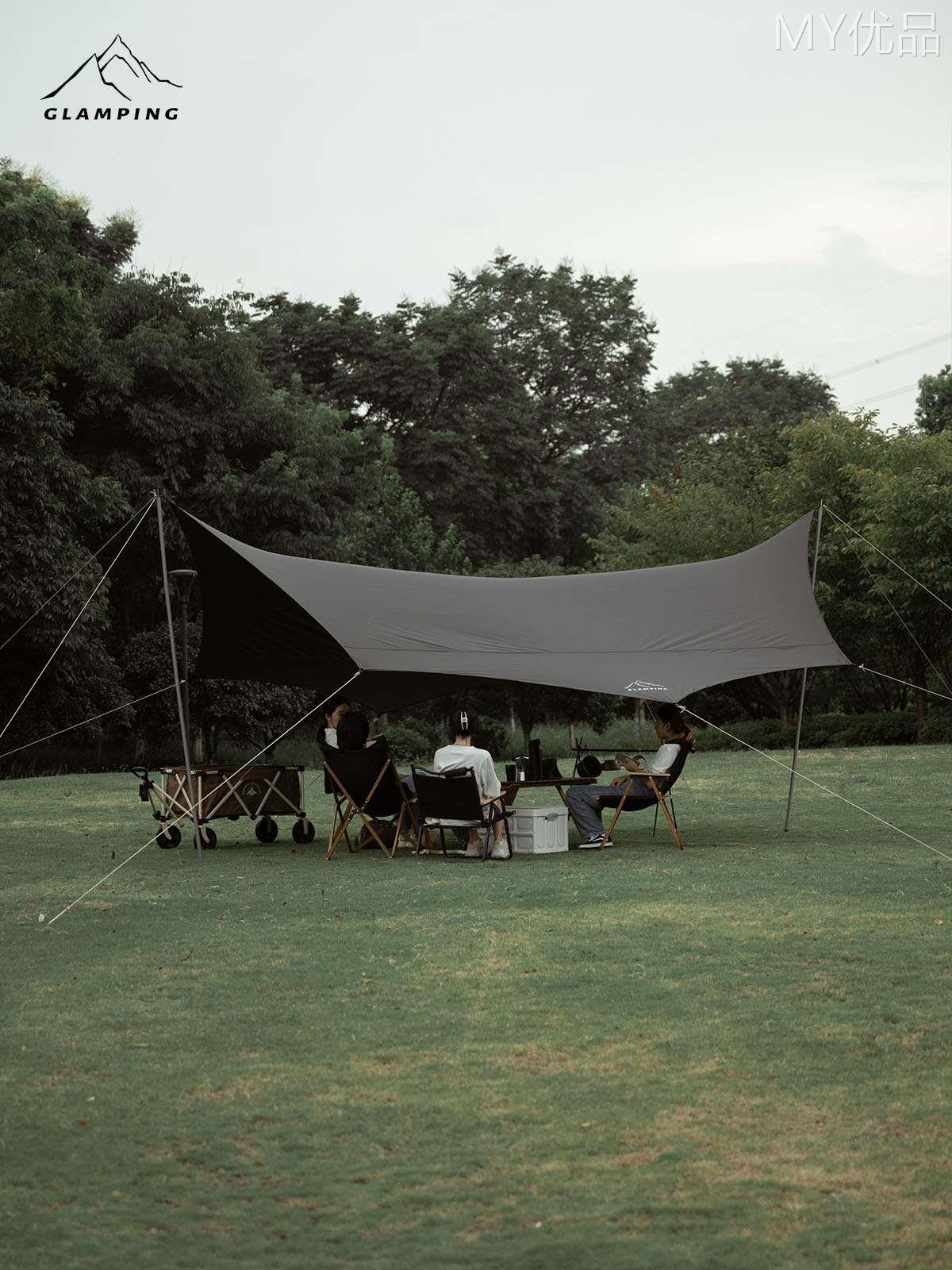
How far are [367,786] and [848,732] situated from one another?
54.9 ft

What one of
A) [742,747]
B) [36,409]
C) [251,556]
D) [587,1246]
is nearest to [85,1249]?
[587,1246]

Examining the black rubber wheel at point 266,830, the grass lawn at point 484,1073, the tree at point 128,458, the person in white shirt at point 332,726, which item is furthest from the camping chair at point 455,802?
the tree at point 128,458

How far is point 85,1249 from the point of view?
331 centimetres

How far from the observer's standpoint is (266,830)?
481 inches

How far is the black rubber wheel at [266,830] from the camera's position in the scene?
12.2 m

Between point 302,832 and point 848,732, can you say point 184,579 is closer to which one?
point 302,832

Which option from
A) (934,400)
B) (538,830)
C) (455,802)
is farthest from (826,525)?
(455,802)

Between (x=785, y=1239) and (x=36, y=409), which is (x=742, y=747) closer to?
(x=36, y=409)

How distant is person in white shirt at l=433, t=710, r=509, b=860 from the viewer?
1054 centimetres

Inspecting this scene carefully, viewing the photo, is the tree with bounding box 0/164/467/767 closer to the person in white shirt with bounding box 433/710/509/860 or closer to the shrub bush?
the shrub bush

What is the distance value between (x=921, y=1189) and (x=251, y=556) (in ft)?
27.4

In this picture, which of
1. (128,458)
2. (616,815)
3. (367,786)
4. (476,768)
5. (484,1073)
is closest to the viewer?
(484,1073)

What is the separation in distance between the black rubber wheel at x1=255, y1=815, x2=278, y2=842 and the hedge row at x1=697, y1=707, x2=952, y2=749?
14685 mm

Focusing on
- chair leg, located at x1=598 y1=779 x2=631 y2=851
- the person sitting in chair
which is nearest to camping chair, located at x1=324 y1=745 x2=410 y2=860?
the person sitting in chair
